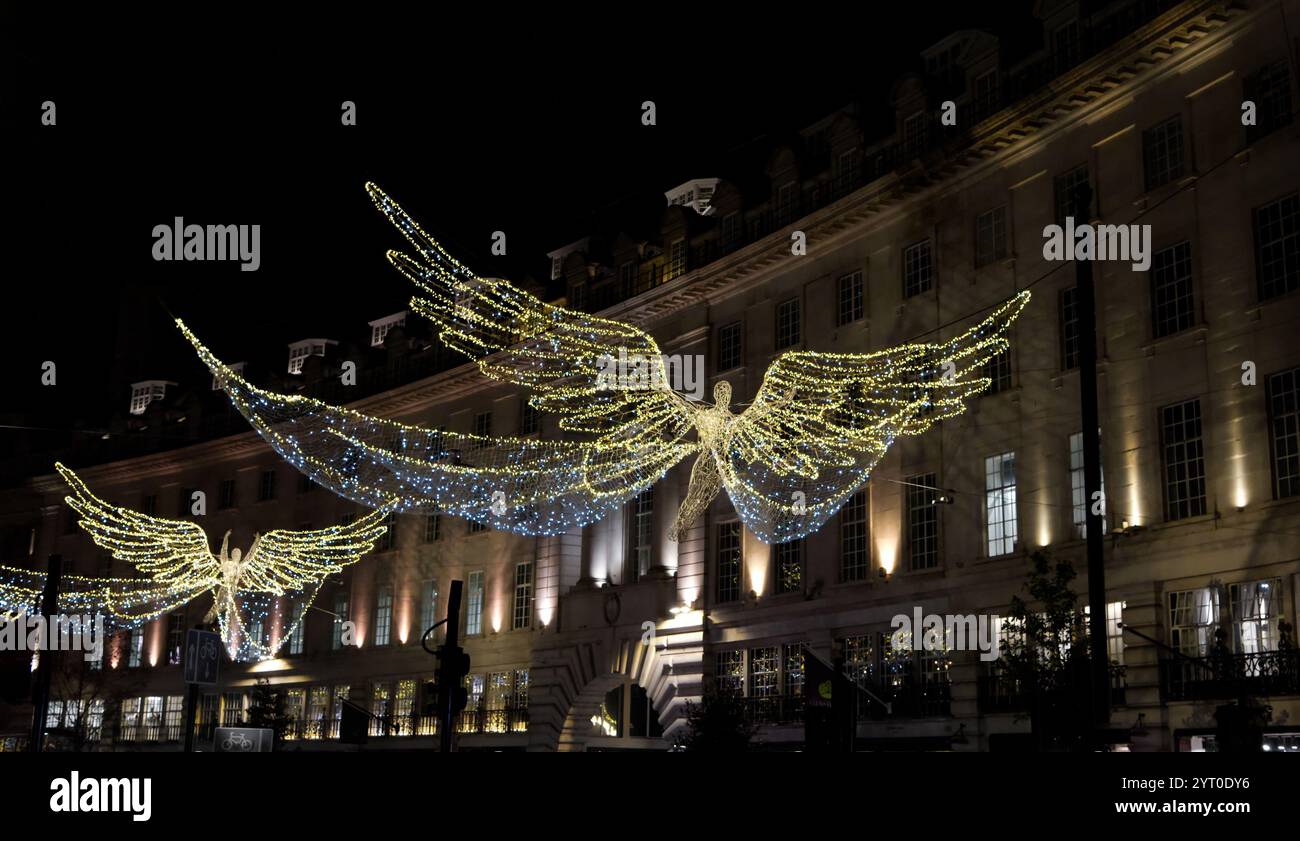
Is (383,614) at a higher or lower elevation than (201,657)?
higher

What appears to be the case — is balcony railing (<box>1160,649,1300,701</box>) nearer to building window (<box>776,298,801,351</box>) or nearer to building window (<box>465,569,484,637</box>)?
building window (<box>776,298,801,351</box>)

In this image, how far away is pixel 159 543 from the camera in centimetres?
5803

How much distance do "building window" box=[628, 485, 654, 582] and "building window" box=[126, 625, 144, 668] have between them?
100ft

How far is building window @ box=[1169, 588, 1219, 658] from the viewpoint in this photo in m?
26.2

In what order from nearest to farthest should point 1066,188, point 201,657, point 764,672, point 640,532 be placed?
point 201,657 < point 1066,188 < point 764,672 < point 640,532

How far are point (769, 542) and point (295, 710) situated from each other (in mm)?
27241

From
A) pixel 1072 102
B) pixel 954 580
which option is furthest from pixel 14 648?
pixel 1072 102

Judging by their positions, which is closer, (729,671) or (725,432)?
(725,432)

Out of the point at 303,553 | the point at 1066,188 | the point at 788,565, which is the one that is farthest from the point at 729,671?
the point at 303,553

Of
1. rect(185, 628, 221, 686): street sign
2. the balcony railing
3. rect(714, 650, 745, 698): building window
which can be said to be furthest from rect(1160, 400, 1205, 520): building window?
rect(185, 628, 221, 686): street sign

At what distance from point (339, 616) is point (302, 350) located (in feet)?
48.4

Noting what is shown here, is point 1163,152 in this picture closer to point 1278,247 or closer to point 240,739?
point 1278,247

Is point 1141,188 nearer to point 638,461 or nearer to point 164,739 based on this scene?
point 638,461

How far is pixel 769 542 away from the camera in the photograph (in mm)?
35062
